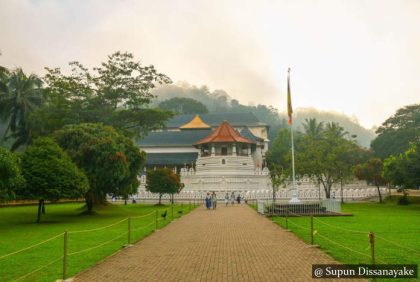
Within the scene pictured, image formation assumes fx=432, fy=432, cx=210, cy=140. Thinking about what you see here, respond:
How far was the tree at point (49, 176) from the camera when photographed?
23828 millimetres

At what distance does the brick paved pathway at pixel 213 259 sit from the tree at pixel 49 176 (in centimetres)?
924

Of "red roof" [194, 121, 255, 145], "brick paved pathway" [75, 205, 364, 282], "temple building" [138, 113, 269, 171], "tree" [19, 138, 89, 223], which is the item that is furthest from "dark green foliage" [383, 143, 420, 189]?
"temple building" [138, 113, 269, 171]

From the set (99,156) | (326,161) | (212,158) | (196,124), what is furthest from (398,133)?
(99,156)

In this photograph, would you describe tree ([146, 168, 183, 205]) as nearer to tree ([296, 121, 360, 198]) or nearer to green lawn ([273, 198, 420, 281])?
tree ([296, 121, 360, 198])

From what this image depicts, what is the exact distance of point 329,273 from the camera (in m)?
9.61

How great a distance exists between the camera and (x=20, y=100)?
4666 cm

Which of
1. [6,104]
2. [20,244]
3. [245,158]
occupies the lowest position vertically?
[20,244]

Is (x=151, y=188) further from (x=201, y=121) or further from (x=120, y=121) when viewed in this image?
(x=201, y=121)

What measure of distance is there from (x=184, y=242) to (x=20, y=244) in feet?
20.0

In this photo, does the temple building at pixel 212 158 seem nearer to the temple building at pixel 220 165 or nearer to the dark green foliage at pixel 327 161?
the temple building at pixel 220 165

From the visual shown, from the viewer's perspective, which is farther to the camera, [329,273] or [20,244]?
[20,244]

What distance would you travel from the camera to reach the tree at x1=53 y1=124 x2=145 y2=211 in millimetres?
28328

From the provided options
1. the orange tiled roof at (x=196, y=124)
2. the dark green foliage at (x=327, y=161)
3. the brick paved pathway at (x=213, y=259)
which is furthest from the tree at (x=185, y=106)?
the brick paved pathway at (x=213, y=259)

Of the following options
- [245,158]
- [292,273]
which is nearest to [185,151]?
[245,158]
